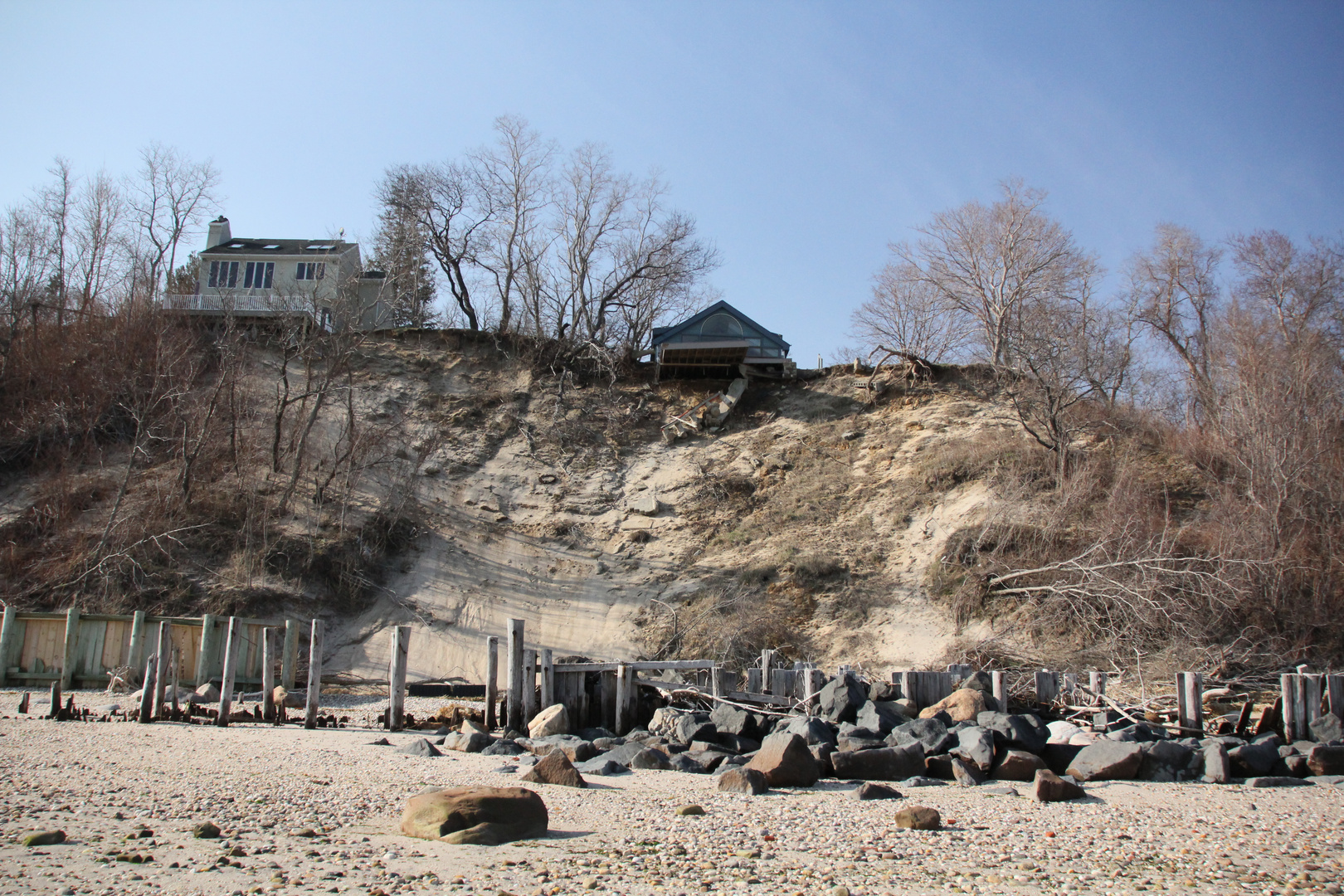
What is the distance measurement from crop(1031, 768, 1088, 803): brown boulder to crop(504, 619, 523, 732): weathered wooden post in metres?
7.51

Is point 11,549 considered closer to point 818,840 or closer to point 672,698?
point 672,698

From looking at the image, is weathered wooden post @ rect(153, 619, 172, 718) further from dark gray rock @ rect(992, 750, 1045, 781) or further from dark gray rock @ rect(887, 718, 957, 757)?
dark gray rock @ rect(992, 750, 1045, 781)

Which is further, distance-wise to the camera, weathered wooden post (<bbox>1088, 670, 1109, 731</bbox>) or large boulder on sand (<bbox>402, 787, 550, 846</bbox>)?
weathered wooden post (<bbox>1088, 670, 1109, 731</bbox>)

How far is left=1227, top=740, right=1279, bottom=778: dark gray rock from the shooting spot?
35.6ft

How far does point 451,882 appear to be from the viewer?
5.85 metres

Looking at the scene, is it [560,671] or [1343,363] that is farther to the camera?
[1343,363]

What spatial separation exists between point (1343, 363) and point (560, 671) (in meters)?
25.2

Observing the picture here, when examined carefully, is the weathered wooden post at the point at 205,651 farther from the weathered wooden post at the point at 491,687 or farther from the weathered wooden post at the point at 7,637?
the weathered wooden post at the point at 491,687

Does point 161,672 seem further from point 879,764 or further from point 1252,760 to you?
point 1252,760

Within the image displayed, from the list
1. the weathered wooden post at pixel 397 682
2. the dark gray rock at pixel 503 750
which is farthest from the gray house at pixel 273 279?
the dark gray rock at pixel 503 750

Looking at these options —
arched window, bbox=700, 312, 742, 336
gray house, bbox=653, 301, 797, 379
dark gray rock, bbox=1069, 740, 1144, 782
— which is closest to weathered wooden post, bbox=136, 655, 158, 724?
dark gray rock, bbox=1069, 740, 1144, 782

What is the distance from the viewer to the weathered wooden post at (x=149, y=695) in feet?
46.6

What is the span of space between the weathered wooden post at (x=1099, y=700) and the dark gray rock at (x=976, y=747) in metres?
2.41

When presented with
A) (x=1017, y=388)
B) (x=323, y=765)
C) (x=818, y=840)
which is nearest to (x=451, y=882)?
(x=818, y=840)
